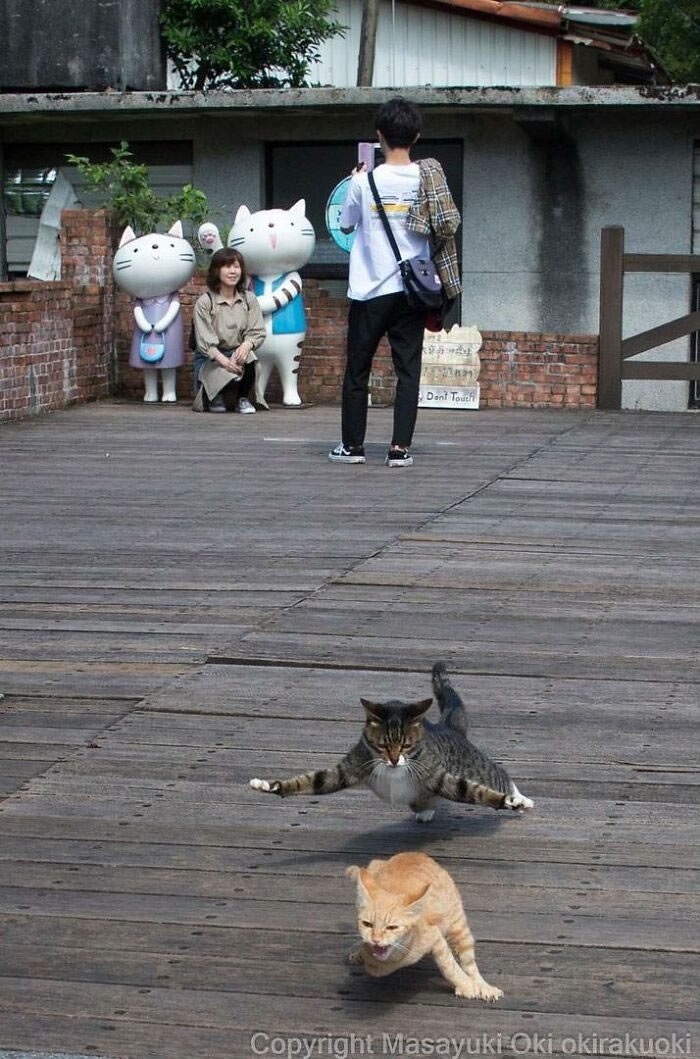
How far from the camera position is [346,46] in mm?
26844

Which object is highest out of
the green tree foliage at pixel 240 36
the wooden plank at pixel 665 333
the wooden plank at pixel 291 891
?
the green tree foliage at pixel 240 36

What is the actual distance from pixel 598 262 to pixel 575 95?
208cm

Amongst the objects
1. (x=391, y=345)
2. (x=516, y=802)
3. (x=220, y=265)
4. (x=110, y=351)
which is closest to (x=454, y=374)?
(x=220, y=265)

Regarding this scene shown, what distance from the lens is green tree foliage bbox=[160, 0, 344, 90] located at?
2083cm

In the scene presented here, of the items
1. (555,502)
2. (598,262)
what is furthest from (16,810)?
(598,262)

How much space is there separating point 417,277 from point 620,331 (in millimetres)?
4654

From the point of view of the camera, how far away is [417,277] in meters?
10.2

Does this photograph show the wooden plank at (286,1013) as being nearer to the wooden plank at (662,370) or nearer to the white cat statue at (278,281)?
the white cat statue at (278,281)

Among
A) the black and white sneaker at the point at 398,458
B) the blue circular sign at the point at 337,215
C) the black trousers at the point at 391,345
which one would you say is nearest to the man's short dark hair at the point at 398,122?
the black trousers at the point at 391,345

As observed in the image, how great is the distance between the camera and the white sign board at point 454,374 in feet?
47.0

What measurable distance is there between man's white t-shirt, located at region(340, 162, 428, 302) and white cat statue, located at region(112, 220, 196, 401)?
4522 mm

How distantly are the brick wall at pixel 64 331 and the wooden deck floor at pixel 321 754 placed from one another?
12.2 ft

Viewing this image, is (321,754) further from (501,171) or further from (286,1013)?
(501,171)

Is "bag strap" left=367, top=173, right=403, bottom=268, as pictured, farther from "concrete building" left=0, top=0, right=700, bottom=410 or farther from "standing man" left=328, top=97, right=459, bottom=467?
"concrete building" left=0, top=0, right=700, bottom=410
